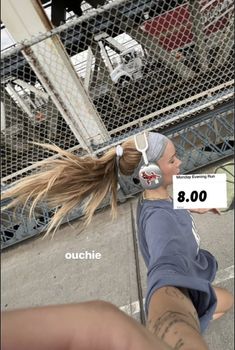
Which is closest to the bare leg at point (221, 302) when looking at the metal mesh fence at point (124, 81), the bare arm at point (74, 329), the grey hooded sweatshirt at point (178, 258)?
the grey hooded sweatshirt at point (178, 258)

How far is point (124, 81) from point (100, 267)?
1.68ft

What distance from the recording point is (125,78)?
3.84 ft

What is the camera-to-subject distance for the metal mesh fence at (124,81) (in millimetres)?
1270

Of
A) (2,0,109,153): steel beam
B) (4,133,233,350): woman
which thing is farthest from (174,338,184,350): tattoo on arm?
(2,0,109,153): steel beam

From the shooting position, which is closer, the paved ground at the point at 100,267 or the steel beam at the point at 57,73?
the paved ground at the point at 100,267

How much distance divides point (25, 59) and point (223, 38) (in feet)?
3.21

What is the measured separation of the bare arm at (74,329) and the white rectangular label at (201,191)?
31 cm

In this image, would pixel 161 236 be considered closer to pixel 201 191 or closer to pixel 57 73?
pixel 201 191

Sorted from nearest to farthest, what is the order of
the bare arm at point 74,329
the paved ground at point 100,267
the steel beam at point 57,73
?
the bare arm at point 74,329
the paved ground at point 100,267
the steel beam at point 57,73

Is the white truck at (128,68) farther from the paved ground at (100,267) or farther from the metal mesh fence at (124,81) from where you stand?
the paved ground at (100,267)

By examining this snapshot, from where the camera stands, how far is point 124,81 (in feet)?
3.76

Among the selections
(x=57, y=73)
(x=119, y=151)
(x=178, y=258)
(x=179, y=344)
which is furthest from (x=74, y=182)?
(x=57, y=73)

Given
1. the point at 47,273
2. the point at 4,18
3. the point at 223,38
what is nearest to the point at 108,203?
the point at 47,273

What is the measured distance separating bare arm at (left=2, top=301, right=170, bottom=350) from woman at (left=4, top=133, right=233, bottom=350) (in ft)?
1.05
